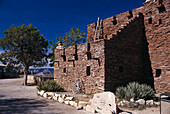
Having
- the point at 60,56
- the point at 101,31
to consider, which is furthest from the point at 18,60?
the point at 101,31

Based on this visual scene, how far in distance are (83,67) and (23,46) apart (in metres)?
12.3

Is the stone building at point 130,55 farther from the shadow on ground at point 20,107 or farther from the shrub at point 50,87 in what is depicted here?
the shadow on ground at point 20,107

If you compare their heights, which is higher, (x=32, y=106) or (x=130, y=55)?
(x=130, y=55)

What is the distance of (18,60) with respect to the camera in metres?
21.0

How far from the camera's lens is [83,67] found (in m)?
11.6

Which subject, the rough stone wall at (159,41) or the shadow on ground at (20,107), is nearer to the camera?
the shadow on ground at (20,107)

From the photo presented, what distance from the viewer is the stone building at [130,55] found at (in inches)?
401

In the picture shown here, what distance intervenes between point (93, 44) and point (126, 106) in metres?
4.89

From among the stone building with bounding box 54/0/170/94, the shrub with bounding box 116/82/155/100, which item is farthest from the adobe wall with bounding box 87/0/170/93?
the shrub with bounding box 116/82/155/100

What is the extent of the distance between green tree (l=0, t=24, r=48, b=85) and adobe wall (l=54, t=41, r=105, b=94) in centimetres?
753

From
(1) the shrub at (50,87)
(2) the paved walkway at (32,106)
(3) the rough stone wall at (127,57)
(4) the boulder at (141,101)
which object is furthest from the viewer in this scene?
(1) the shrub at (50,87)

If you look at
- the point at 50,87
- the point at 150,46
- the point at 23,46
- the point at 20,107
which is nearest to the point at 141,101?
the point at 150,46

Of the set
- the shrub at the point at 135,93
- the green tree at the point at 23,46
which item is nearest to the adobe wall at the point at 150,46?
the shrub at the point at 135,93

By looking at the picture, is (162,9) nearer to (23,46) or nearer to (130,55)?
(130,55)
